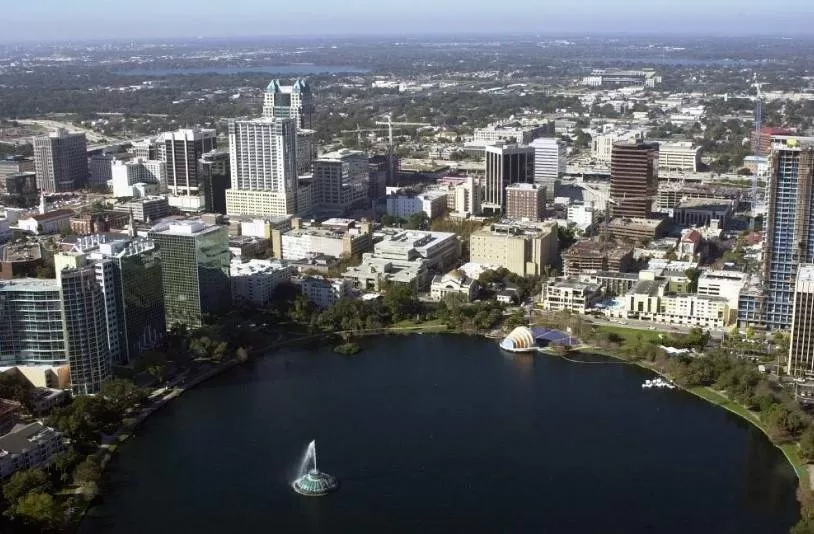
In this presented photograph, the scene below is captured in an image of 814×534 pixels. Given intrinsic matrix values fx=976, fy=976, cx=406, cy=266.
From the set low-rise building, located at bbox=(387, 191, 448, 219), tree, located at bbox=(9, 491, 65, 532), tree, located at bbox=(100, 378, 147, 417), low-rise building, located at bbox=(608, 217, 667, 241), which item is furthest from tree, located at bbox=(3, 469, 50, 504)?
low-rise building, located at bbox=(387, 191, 448, 219)

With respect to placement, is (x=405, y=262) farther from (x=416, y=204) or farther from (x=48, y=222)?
(x=48, y=222)

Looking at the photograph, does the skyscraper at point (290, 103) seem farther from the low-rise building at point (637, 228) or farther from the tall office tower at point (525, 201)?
the low-rise building at point (637, 228)

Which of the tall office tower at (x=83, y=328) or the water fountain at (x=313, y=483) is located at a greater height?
the tall office tower at (x=83, y=328)

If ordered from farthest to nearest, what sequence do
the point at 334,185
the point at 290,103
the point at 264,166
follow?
the point at 290,103 < the point at 334,185 < the point at 264,166

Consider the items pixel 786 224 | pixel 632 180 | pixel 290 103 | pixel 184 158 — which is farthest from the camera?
pixel 290 103

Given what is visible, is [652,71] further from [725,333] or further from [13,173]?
[725,333]

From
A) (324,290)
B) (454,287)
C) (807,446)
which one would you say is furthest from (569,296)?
(807,446)

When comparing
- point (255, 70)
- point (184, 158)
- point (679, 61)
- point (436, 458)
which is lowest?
point (436, 458)

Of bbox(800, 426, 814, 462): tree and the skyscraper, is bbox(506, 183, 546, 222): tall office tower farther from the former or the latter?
bbox(800, 426, 814, 462): tree

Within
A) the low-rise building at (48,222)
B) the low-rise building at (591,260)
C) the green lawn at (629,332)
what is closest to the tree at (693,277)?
the low-rise building at (591,260)
